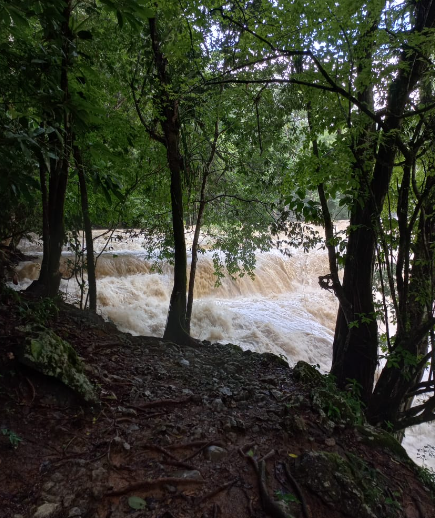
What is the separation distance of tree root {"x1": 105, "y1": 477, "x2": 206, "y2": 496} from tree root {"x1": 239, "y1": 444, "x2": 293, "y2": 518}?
41 cm

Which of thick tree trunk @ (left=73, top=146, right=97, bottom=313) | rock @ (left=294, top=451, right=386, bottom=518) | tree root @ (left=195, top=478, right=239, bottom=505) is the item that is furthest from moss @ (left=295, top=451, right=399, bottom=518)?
thick tree trunk @ (left=73, top=146, right=97, bottom=313)

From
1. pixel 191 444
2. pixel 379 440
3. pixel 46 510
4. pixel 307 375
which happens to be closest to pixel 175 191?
pixel 307 375

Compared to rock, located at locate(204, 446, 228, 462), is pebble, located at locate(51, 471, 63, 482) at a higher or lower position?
higher

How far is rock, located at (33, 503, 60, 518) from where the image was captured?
79.8 inches

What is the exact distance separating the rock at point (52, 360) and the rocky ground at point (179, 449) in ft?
0.25

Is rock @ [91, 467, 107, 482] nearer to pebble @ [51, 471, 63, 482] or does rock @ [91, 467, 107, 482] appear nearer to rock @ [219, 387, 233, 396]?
pebble @ [51, 471, 63, 482]

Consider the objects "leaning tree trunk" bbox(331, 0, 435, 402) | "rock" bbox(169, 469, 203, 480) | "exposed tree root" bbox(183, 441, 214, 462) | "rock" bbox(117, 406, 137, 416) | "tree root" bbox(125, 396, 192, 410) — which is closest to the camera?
"rock" bbox(169, 469, 203, 480)

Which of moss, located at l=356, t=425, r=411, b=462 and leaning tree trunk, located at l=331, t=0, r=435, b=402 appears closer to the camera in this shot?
moss, located at l=356, t=425, r=411, b=462

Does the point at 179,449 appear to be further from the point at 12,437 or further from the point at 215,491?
the point at 12,437

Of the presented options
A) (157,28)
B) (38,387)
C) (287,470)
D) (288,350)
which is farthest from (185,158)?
(288,350)

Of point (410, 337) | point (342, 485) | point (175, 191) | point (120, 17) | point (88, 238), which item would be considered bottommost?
point (342, 485)

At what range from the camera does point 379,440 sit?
147 inches

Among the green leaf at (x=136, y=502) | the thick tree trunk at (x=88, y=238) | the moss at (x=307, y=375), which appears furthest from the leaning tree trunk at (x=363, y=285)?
the thick tree trunk at (x=88, y=238)

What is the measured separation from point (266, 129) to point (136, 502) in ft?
17.7
